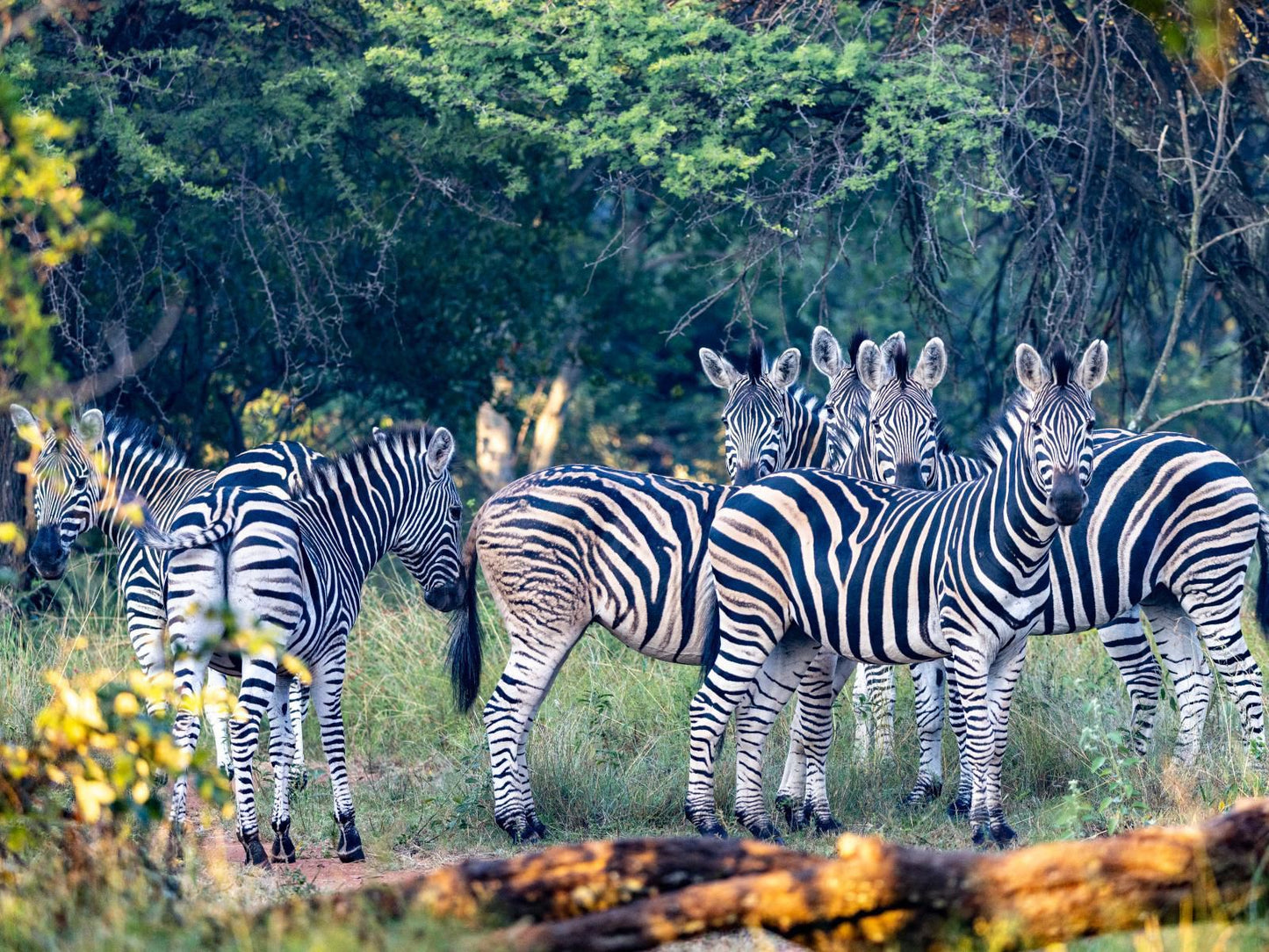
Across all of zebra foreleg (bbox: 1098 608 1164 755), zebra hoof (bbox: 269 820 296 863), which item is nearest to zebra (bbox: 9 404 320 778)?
zebra hoof (bbox: 269 820 296 863)

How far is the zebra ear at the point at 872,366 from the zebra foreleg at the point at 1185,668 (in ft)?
6.29

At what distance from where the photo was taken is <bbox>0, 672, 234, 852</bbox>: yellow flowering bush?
153 inches

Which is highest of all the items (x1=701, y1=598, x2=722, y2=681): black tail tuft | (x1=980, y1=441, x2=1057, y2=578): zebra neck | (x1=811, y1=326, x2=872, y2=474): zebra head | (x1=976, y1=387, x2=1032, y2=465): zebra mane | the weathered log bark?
(x1=811, y1=326, x2=872, y2=474): zebra head

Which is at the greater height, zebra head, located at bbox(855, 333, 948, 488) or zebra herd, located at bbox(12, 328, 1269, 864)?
zebra head, located at bbox(855, 333, 948, 488)

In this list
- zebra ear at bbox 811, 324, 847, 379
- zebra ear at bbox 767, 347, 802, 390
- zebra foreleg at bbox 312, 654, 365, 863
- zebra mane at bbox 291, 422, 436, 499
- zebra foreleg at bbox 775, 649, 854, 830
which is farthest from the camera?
zebra ear at bbox 811, 324, 847, 379

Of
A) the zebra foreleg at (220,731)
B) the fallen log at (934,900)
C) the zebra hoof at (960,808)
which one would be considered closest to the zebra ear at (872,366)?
the zebra hoof at (960,808)

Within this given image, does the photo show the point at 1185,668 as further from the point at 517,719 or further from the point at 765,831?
the point at 517,719

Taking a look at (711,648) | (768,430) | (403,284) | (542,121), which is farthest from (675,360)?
(711,648)

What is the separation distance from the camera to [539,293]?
44.8ft

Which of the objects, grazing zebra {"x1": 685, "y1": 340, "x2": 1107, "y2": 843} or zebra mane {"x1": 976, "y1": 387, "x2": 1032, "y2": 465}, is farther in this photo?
zebra mane {"x1": 976, "y1": 387, "x2": 1032, "y2": 465}

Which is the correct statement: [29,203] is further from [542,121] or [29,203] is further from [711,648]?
[542,121]

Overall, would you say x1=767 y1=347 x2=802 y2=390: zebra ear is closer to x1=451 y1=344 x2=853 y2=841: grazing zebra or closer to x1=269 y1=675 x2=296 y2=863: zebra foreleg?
x1=451 y1=344 x2=853 y2=841: grazing zebra

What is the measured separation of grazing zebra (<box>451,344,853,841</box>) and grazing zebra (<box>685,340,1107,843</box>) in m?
0.30

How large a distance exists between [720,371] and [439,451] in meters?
1.97
